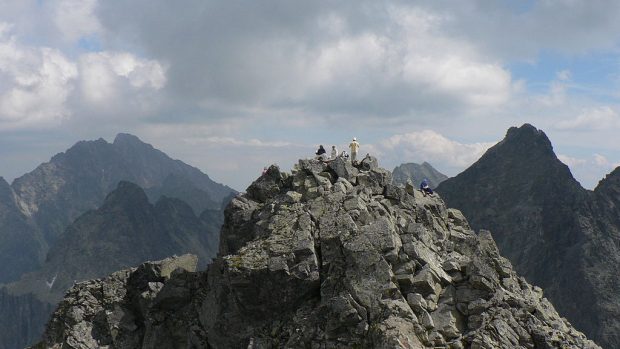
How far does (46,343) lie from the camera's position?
169 ft

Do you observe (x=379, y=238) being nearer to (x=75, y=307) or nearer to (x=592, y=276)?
(x=75, y=307)

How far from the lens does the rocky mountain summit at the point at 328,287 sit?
110ft

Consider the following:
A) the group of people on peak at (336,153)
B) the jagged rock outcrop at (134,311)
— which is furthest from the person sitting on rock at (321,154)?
the jagged rock outcrop at (134,311)

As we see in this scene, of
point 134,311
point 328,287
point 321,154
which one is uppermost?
point 321,154

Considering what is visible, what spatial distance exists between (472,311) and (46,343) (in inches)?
1630

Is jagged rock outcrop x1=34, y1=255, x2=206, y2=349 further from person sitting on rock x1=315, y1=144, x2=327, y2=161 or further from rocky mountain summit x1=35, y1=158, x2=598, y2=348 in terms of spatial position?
person sitting on rock x1=315, y1=144, x2=327, y2=161

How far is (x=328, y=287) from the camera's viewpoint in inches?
1417

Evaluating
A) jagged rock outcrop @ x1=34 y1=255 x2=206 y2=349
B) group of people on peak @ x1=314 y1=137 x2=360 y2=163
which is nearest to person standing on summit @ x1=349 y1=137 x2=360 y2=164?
group of people on peak @ x1=314 y1=137 x2=360 y2=163

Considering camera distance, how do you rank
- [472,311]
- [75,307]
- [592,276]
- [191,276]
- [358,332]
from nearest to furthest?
[358,332], [472,311], [191,276], [75,307], [592,276]

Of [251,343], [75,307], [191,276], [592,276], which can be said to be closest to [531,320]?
[251,343]

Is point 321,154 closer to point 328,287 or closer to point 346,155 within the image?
point 346,155

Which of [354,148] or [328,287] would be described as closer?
[328,287]

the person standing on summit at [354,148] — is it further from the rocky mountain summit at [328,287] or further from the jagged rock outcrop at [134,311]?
the jagged rock outcrop at [134,311]

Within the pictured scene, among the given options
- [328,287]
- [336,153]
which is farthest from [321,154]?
[328,287]
